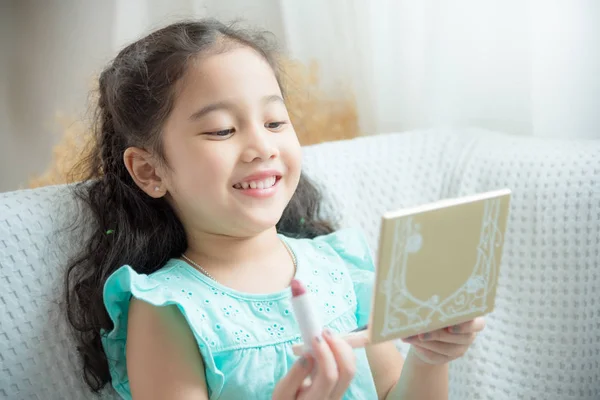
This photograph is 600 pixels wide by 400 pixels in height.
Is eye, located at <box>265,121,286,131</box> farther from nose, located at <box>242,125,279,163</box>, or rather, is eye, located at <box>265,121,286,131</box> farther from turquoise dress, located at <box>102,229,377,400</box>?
turquoise dress, located at <box>102,229,377,400</box>

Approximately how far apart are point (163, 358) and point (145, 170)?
0.28 m

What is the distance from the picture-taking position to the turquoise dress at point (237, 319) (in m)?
1.06

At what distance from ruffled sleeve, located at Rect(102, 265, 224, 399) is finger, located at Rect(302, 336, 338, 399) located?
20 centimetres

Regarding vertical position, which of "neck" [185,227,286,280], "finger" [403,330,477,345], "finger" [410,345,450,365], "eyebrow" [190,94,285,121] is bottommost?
"finger" [410,345,450,365]

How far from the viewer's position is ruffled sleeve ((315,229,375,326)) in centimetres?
123

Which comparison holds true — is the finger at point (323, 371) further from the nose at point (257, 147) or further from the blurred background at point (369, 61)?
the blurred background at point (369, 61)

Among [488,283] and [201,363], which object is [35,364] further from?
[488,283]

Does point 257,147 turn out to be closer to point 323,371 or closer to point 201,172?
point 201,172

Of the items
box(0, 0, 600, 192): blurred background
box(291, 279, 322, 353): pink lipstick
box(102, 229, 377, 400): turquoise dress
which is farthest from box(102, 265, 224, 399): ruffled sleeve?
box(0, 0, 600, 192): blurred background

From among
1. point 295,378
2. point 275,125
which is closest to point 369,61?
point 275,125

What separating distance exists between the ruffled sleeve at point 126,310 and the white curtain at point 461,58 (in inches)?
34.0

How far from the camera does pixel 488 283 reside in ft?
3.04

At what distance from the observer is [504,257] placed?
1413mm

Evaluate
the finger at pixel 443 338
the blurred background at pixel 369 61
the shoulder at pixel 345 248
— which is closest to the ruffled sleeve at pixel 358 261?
the shoulder at pixel 345 248
